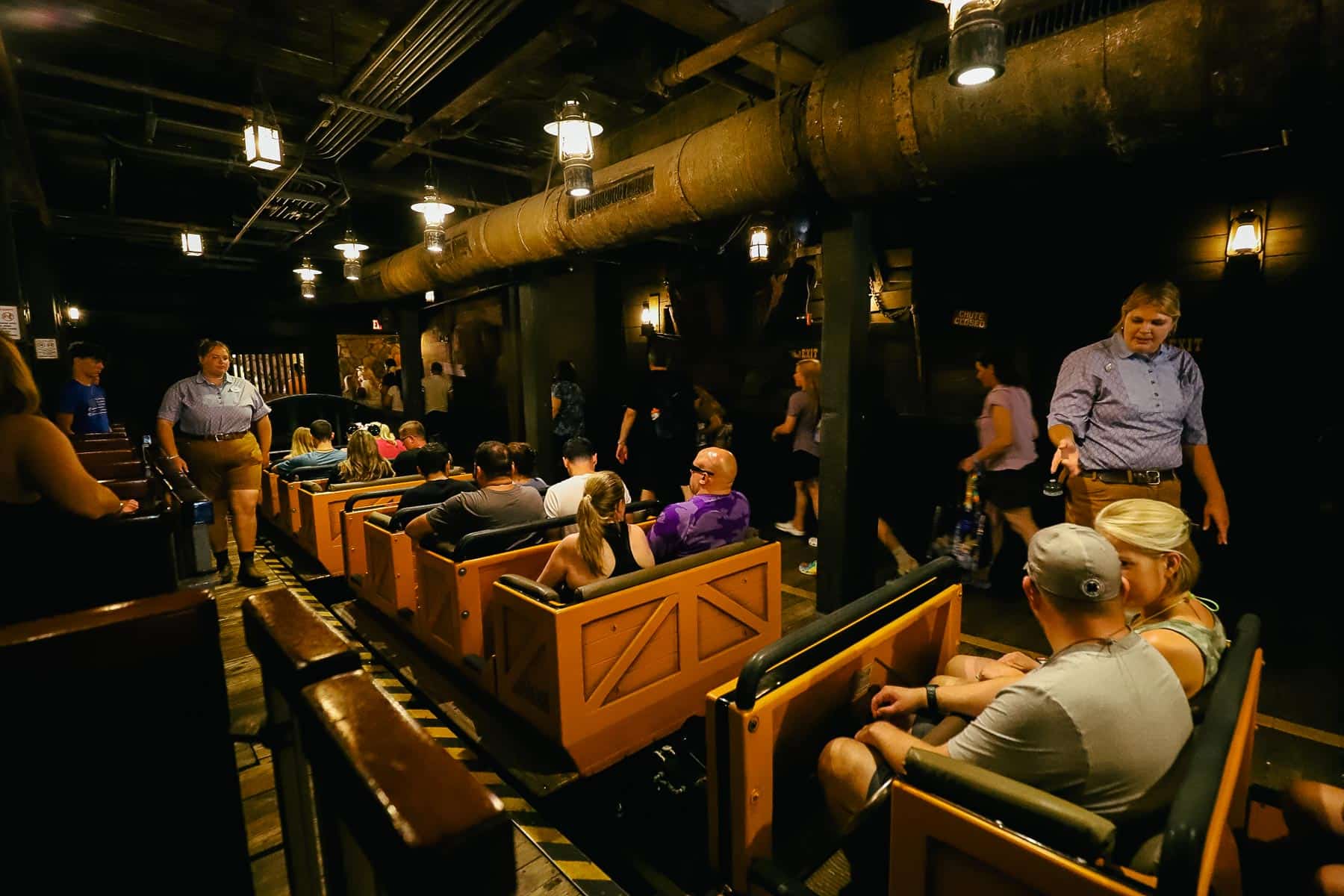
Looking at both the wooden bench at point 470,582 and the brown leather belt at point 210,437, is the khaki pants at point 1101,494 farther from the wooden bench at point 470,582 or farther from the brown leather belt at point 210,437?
the brown leather belt at point 210,437

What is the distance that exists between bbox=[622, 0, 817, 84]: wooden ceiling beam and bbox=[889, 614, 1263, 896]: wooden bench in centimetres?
367

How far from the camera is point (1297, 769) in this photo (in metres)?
2.70

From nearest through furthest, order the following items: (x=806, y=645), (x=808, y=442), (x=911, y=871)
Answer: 1. (x=911, y=871)
2. (x=806, y=645)
3. (x=808, y=442)

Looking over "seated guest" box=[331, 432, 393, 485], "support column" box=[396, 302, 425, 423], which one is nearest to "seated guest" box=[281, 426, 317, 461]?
"seated guest" box=[331, 432, 393, 485]

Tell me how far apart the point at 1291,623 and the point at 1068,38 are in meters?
4.09

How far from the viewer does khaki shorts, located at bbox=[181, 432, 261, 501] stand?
5.29 meters

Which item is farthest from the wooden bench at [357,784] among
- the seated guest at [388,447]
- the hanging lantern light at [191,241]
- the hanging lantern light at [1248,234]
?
the hanging lantern light at [191,241]

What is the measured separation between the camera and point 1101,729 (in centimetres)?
146

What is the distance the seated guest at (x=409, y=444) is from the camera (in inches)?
235

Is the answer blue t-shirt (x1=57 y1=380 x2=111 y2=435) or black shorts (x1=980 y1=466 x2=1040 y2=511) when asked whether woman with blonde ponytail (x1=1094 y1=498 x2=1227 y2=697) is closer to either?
black shorts (x1=980 y1=466 x2=1040 y2=511)

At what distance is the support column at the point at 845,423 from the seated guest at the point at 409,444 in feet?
12.8

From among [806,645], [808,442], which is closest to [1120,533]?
[806,645]

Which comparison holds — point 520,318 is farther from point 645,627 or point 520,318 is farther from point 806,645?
point 806,645

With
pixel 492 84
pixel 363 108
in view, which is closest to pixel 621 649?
pixel 492 84
